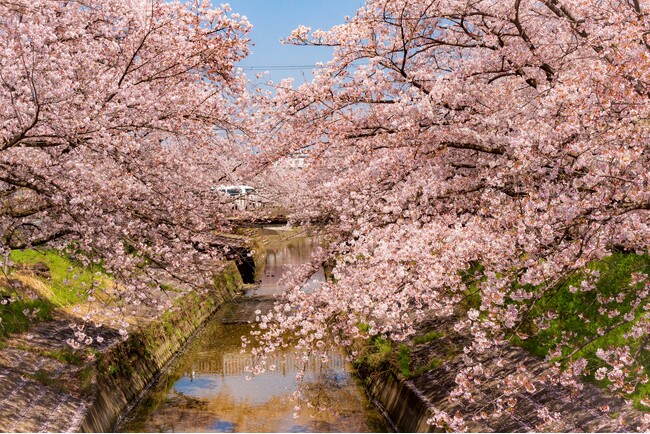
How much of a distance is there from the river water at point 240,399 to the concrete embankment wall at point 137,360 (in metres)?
0.35

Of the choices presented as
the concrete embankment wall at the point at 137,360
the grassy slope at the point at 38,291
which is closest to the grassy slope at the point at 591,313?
the concrete embankment wall at the point at 137,360

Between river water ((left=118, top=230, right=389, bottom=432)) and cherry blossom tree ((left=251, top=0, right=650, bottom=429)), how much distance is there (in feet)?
8.93

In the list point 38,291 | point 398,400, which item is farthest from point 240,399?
point 38,291

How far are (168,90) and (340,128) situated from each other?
440 cm

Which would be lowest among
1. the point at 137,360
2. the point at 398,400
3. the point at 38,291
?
the point at 398,400

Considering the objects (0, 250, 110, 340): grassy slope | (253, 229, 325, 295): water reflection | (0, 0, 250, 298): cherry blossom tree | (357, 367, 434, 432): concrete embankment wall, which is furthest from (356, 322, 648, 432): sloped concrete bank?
(253, 229, 325, 295): water reflection

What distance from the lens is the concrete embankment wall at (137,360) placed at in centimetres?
1339

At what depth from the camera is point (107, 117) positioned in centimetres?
1054

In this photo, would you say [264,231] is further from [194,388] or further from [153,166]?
[153,166]

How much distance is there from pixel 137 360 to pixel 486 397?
31.6ft

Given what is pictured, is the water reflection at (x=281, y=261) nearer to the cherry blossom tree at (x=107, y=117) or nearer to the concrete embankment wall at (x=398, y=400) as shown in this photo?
the concrete embankment wall at (x=398, y=400)

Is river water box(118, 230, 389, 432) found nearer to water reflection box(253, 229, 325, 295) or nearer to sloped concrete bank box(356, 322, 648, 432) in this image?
sloped concrete bank box(356, 322, 648, 432)

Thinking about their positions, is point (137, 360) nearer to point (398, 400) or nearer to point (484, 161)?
point (398, 400)

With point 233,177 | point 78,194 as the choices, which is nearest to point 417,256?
point 78,194
